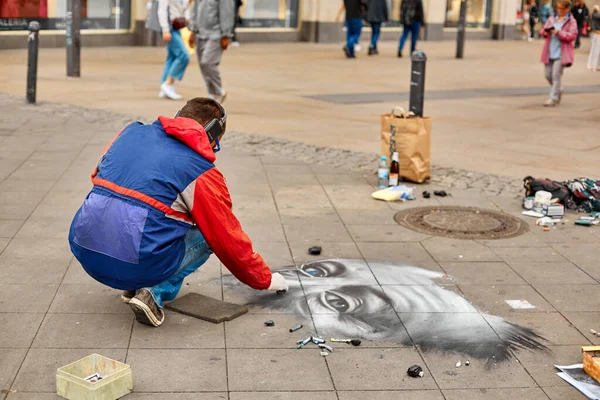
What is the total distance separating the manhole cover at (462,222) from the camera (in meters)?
7.24

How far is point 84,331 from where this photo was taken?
16.5ft

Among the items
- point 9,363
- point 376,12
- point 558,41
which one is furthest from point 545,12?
point 9,363

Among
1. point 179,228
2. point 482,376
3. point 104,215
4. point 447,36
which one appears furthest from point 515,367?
point 447,36

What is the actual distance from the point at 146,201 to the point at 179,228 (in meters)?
0.25

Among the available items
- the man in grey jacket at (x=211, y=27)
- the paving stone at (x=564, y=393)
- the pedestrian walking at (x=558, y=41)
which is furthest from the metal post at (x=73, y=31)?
the paving stone at (x=564, y=393)

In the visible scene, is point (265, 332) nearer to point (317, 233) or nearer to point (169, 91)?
point (317, 233)

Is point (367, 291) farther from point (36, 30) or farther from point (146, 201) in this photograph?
point (36, 30)

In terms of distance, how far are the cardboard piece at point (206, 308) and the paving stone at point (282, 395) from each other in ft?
3.03

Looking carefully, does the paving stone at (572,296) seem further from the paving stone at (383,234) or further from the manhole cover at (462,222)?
the paving stone at (383,234)

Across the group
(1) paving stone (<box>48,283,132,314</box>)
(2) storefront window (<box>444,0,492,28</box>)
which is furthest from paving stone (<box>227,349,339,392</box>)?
(2) storefront window (<box>444,0,492,28</box>)

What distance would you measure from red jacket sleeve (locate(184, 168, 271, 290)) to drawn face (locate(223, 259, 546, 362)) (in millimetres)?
619

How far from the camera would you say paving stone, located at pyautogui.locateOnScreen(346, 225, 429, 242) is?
7027 millimetres

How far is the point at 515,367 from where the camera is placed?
475 centimetres

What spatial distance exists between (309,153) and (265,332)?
5332 millimetres
